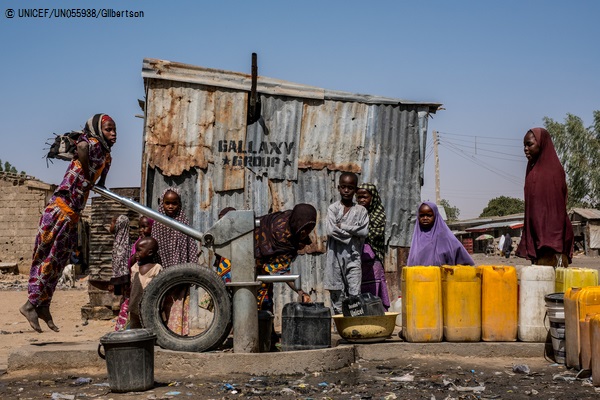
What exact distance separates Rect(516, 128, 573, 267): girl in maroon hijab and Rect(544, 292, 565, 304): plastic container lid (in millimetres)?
1045

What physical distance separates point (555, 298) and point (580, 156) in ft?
150

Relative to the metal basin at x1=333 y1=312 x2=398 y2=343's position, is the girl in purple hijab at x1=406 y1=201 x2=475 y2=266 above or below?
above

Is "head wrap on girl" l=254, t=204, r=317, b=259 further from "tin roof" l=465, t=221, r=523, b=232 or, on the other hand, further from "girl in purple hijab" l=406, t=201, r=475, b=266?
"tin roof" l=465, t=221, r=523, b=232

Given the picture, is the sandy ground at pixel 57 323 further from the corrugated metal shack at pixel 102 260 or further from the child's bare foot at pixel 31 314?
the child's bare foot at pixel 31 314

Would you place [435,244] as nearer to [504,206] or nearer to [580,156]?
[580,156]

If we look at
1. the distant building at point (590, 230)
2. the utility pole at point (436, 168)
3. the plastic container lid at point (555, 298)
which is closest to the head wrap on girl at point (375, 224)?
the plastic container lid at point (555, 298)

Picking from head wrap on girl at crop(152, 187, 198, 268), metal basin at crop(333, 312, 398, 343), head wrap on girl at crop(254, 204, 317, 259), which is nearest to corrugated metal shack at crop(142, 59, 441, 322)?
head wrap on girl at crop(152, 187, 198, 268)

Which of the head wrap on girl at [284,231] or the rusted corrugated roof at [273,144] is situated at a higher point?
the rusted corrugated roof at [273,144]

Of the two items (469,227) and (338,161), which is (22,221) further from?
(469,227)

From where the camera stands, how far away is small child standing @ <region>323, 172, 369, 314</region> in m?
7.62

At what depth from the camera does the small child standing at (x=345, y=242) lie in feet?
25.0

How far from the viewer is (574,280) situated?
22.2ft

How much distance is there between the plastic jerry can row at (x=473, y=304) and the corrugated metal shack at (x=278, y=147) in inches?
121

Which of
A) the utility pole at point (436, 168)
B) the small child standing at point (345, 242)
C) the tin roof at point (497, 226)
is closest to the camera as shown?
the small child standing at point (345, 242)
